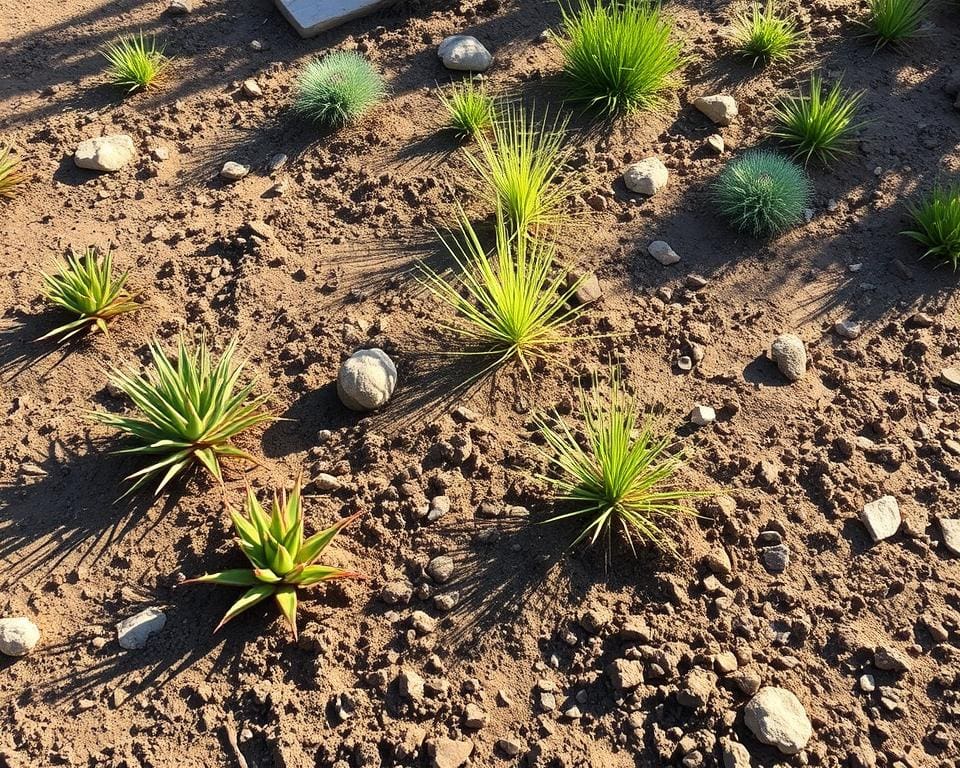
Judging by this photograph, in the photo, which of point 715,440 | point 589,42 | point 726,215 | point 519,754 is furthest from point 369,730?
point 589,42

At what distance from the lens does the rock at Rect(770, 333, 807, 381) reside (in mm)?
3580

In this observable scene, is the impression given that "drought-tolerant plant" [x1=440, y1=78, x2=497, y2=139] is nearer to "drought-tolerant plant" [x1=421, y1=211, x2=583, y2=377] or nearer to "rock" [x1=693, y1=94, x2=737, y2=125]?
"drought-tolerant plant" [x1=421, y1=211, x2=583, y2=377]

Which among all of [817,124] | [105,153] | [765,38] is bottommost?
[817,124]

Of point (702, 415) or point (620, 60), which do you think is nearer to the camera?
point (702, 415)

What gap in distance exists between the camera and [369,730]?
106 inches

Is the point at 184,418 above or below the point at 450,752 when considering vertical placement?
above

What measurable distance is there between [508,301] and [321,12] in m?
2.96

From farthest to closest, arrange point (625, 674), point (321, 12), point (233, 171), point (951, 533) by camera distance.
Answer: point (321, 12) < point (233, 171) < point (951, 533) < point (625, 674)

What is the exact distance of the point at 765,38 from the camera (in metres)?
4.76

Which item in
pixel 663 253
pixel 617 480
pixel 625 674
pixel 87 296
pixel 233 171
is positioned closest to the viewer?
pixel 625 674

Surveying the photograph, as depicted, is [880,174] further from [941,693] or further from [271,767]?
[271,767]

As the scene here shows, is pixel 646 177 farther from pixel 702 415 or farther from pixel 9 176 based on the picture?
pixel 9 176

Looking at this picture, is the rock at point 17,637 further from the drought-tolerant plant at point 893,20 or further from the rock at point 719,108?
the drought-tolerant plant at point 893,20

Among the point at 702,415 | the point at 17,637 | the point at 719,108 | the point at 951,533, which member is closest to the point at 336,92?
the point at 719,108
